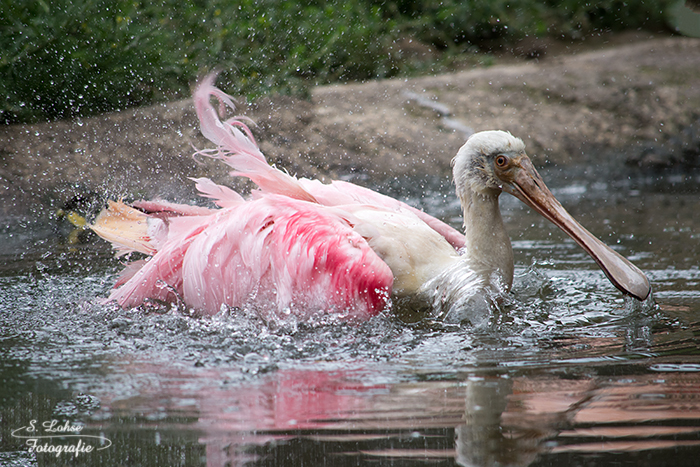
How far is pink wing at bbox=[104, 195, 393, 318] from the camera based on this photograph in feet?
10.4

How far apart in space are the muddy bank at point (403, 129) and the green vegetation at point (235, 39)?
28 centimetres

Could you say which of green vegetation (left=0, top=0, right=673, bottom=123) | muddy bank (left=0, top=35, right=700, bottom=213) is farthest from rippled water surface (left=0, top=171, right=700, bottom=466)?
green vegetation (left=0, top=0, right=673, bottom=123)

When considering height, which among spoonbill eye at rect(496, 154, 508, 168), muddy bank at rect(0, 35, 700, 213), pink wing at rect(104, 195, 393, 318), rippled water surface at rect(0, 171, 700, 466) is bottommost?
rippled water surface at rect(0, 171, 700, 466)

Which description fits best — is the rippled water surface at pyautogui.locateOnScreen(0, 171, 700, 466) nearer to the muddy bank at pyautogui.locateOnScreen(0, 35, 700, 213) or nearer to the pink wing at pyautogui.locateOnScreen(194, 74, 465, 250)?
the pink wing at pyautogui.locateOnScreen(194, 74, 465, 250)

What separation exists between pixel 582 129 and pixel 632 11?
414 cm

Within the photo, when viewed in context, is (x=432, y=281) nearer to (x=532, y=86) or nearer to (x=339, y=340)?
(x=339, y=340)

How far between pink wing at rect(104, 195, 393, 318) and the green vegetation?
2994 millimetres

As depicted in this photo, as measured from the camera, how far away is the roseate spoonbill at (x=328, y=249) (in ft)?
10.5

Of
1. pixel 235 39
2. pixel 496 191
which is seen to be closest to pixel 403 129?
pixel 235 39

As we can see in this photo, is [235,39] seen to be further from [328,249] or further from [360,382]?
[360,382]

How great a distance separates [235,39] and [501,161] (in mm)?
4518

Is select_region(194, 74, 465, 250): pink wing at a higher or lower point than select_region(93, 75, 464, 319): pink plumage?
higher

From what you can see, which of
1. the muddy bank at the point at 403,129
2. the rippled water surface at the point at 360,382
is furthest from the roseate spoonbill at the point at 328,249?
the muddy bank at the point at 403,129

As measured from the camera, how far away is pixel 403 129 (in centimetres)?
708
